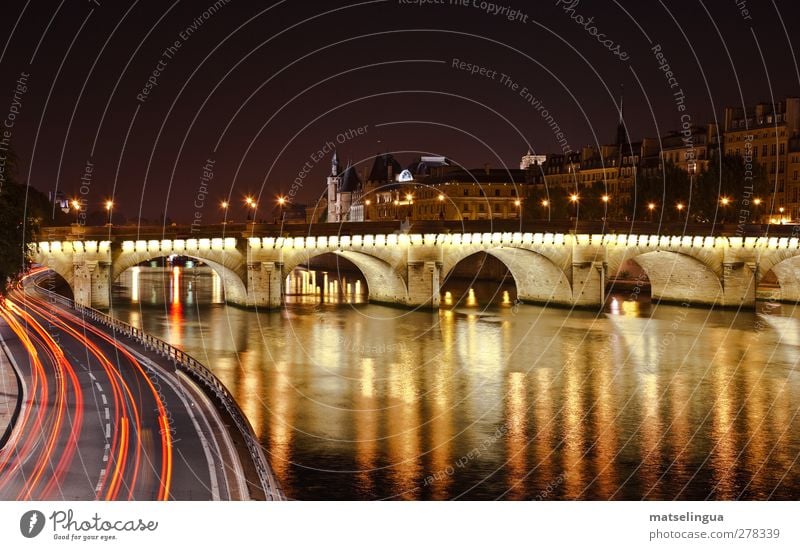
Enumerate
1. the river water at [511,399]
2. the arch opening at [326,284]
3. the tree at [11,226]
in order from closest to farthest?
the river water at [511,399]
the tree at [11,226]
the arch opening at [326,284]

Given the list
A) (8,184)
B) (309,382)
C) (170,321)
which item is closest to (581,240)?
(170,321)

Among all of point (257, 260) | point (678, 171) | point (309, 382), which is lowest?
point (309, 382)

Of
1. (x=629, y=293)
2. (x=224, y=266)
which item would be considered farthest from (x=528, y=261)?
(x=224, y=266)

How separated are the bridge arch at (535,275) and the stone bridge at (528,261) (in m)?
0.08

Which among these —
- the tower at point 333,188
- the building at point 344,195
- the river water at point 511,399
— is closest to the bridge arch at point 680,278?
the river water at point 511,399

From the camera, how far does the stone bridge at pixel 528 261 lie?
69562 mm

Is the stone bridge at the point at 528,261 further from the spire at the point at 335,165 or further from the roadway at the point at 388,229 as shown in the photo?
the spire at the point at 335,165

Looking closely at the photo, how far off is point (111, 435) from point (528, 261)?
5736cm

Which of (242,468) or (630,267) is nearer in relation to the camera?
(242,468)

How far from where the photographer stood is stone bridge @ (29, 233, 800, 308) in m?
69.6

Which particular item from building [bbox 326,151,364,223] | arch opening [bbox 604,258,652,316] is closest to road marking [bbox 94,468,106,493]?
arch opening [bbox 604,258,652,316]

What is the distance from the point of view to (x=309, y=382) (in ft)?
137

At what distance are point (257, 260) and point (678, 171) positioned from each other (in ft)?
151
